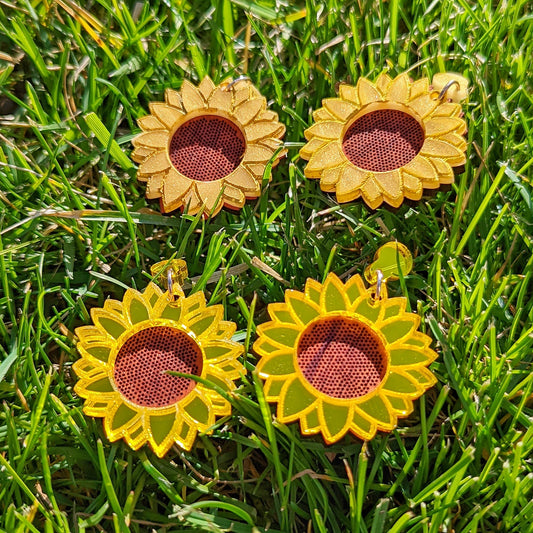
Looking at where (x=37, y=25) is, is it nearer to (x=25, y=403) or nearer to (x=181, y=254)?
(x=181, y=254)

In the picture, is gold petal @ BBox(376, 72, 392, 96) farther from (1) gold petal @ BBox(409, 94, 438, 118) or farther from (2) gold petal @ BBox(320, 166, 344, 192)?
(2) gold petal @ BBox(320, 166, 344, 192)

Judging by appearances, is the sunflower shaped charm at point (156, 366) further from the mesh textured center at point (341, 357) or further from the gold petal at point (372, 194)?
the gold petal at point (372, 194)

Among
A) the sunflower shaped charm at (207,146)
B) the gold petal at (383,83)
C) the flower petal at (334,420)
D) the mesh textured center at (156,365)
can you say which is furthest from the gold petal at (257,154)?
the flower petal at (334,420)

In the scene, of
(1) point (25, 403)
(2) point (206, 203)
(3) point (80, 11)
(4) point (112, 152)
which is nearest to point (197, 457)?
(1) point (25, 403)

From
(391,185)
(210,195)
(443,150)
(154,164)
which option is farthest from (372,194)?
(154,164)

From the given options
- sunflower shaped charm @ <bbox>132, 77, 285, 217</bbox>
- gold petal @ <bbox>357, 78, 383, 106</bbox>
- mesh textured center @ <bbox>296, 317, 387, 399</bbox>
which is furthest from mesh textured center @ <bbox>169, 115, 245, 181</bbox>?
mesh textured center @ <bbox>296, 317, 387, 399</bbox>
